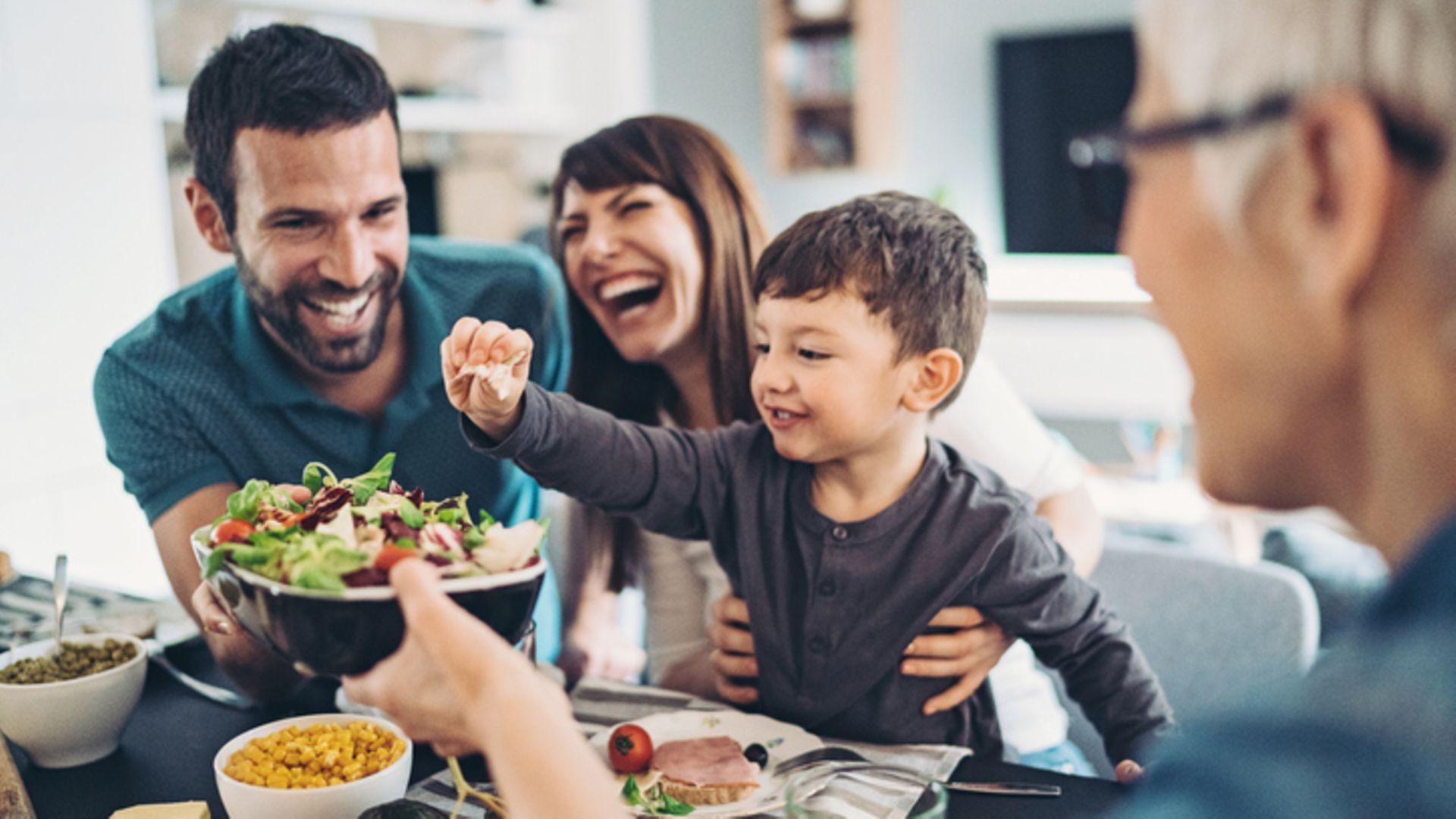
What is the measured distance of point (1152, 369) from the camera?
17.5 feet

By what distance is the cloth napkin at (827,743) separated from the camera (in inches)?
40.9

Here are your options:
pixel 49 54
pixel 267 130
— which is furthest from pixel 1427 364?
pixel 49 54

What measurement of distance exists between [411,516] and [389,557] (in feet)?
0.31

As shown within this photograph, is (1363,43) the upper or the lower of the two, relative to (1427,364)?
upper

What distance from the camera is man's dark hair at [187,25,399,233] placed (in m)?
1.41

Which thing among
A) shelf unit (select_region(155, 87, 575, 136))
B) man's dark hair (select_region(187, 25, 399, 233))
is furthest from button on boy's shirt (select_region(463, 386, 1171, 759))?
shelf unit (select_region(155, 87, 575, 136))

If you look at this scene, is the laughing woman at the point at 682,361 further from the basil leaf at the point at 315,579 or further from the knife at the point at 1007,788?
the basil leaf at the point at 315,579

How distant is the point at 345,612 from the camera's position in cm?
83

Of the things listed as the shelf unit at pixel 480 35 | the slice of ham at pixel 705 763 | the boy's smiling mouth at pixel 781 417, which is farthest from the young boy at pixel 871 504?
the shelf unit at pixel 480 35

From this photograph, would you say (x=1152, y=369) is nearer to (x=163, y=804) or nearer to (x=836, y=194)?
(x=836, y=194)

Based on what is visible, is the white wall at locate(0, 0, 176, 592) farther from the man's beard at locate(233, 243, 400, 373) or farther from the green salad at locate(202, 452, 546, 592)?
the green salad at locate(202, 452, 546, 592)

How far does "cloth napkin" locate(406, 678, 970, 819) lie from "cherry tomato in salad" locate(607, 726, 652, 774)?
0.10 meters

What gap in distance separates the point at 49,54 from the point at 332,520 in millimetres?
2795

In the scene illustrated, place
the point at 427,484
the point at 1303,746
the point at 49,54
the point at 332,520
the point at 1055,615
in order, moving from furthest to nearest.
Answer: the point at 49,54
the point at 427,484
the point at 1055,615
the point at 332,520
the point at 1303,746
